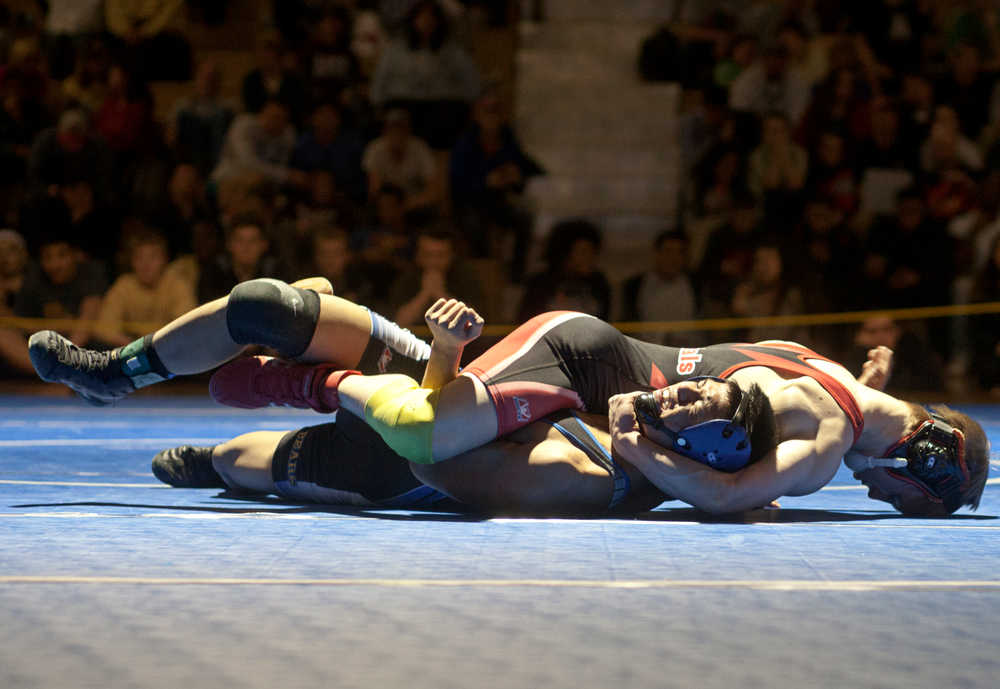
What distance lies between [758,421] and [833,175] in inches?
242

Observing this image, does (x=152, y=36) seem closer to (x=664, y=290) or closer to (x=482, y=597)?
(x=664, y=290)

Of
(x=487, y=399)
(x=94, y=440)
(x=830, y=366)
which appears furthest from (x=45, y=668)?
(x=94, y=440)

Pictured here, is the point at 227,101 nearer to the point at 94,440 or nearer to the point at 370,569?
the point at 94,440

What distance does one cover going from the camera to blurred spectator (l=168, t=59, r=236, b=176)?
9539 millimetres

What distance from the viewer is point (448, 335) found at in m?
3.29

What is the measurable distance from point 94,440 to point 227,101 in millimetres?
4938

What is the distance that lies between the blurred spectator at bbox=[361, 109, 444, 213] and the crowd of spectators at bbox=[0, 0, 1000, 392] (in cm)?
2

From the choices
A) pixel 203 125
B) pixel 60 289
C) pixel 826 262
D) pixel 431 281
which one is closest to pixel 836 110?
pixel 826 262

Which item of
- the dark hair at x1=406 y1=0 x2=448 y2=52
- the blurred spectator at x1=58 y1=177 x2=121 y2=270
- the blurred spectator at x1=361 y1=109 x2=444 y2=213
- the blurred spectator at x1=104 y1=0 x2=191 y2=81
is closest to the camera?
the blurred spectator at x1=58 y1=177 x2=121 y2=270

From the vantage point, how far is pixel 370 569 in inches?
108

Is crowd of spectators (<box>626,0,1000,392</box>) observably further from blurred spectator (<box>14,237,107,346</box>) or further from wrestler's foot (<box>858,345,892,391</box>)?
wrestler's foot (<box>858,345,892,391</box>)

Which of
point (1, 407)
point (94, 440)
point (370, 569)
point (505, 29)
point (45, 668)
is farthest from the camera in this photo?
point (505, 29)

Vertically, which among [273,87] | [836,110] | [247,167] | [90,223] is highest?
[273,87]

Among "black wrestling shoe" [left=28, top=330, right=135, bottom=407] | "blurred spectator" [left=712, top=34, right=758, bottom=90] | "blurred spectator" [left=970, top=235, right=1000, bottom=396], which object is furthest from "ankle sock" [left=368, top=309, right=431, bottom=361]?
"blurred spectator" [left=712, top=34, right=758, bottom=90]
